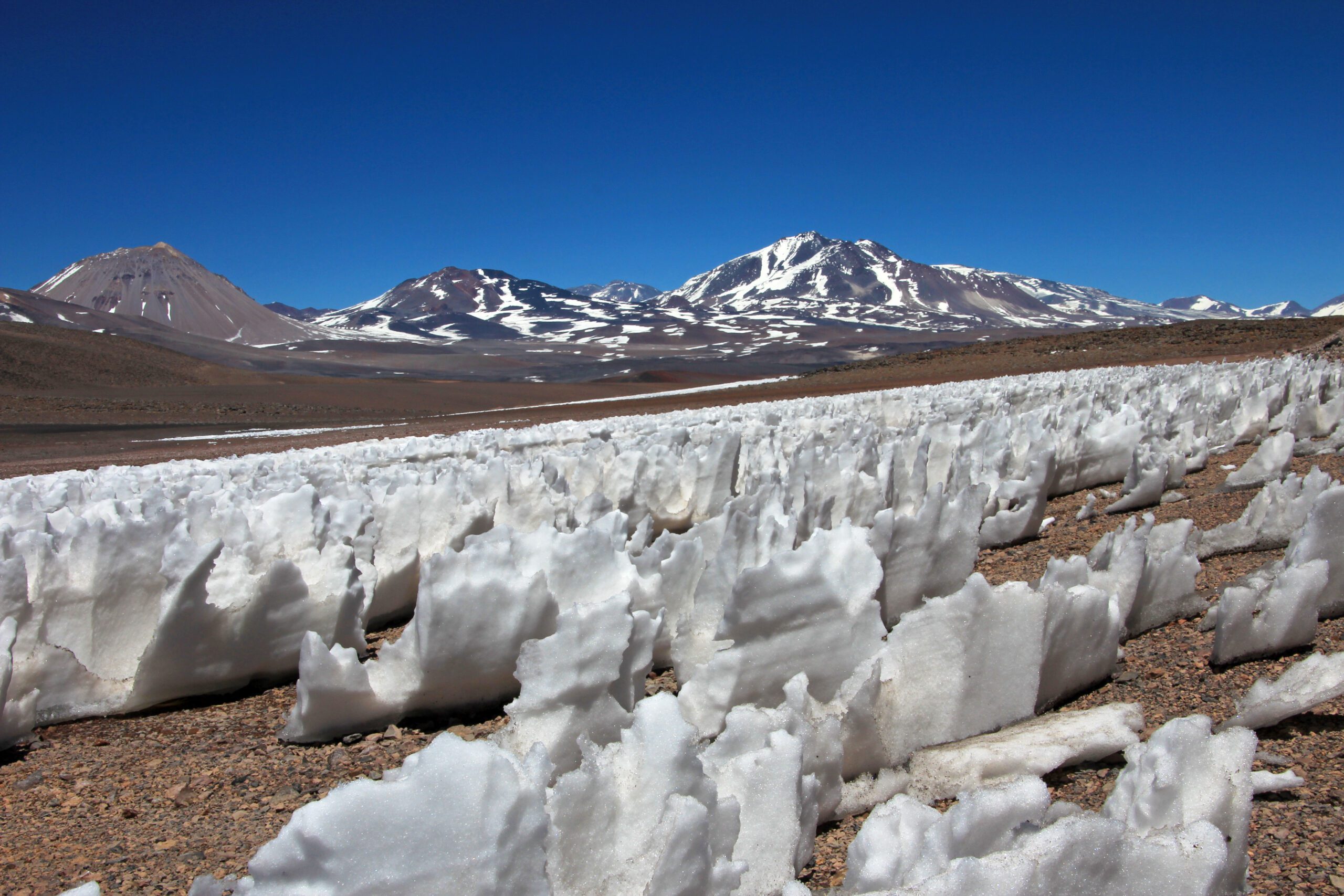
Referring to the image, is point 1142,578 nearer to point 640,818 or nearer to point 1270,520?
point 1270,520

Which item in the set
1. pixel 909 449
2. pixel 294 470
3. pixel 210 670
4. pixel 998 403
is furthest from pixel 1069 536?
pixel 998 403

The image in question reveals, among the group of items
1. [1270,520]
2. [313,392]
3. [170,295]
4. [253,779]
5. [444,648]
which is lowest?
[253,779]

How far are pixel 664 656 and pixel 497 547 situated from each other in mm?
587

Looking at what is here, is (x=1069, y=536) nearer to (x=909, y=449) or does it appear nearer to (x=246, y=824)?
(x=909, y=449)

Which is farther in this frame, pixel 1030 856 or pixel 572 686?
pixel 572 686

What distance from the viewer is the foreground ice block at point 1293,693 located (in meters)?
1.57

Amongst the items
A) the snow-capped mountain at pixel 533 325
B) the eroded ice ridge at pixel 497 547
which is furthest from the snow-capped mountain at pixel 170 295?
the eroded ice ridge at pixel 497 547

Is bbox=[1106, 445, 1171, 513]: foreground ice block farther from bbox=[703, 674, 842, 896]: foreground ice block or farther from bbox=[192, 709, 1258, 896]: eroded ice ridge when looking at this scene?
bbox=[703, 674, 842, 896]: foreground ice block

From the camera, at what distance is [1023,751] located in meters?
1.52

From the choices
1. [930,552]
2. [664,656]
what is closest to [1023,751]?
[930,552]

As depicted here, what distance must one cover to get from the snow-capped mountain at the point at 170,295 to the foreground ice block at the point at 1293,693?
150 meters

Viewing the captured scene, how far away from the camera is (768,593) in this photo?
62.9 inches

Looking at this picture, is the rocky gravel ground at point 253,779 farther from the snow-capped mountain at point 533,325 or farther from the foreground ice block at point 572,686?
the snow-capped mountain at point 533,325

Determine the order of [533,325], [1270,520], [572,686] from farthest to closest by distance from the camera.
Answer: [533,325] < [1270,520] < [572,686]
